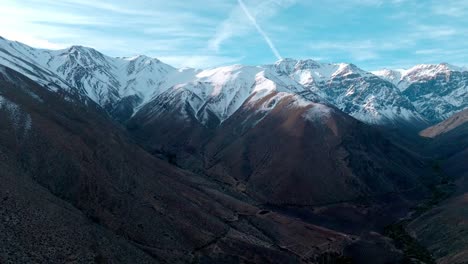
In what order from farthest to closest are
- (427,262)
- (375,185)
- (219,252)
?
(375,185), (427,262), (219,252)

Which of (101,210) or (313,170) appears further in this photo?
(313,170)

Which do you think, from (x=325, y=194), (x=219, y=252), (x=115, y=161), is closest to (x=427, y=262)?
(x=219, y=252)

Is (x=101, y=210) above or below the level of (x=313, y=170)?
above

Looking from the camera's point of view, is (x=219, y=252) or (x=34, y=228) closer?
(x=34, y=228)

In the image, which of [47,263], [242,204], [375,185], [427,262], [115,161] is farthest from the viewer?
[375,185]

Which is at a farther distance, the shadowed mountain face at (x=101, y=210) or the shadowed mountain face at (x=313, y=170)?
the shadowed mountain face at (x=313, y=170)

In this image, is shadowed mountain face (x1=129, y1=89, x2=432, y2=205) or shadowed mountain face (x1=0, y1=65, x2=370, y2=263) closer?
shadowed mountain face (x1=0, y1=65, x2=370, y2=263)

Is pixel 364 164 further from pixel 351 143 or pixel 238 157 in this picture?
pixel 238 157

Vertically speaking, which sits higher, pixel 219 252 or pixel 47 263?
pixel 47 263
